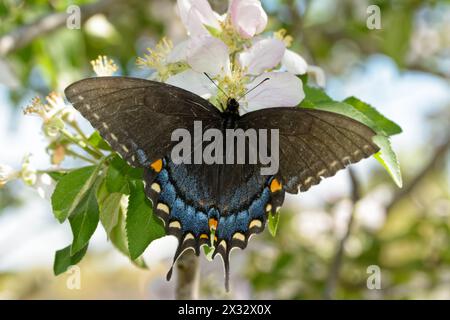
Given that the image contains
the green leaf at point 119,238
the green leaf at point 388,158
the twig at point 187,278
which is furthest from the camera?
the twig at point 187,278

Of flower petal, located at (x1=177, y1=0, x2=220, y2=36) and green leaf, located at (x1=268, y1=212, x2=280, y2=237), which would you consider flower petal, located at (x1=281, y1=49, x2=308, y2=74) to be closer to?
flower petal, located at (x1=177, y1=0, x2=220, y2=36)

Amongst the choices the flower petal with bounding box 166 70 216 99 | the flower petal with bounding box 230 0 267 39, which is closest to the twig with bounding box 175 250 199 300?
the flower petal with bounding box 166 70 216 99

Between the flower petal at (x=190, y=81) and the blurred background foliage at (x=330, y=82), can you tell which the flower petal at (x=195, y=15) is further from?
the blurred background foliage at (x=330, y=82)

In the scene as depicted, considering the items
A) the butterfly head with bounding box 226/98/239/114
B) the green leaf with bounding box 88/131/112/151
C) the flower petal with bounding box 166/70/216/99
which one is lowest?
the green leaf with bounding box 88/131/112/151

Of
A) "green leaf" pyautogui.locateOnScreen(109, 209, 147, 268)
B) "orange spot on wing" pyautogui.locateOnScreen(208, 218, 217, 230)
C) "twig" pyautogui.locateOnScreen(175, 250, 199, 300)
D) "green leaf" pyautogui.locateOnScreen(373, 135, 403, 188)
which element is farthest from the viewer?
"twig" pyautogui.locateOnScreen(175, 250, 199, 300)

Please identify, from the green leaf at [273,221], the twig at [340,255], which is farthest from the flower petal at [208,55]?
the twig at [340,255]
